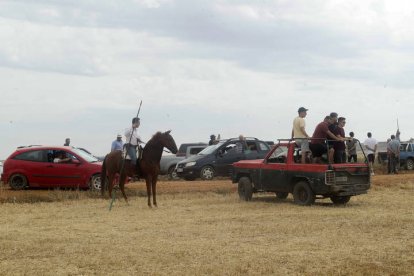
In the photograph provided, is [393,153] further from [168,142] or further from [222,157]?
[168,142]

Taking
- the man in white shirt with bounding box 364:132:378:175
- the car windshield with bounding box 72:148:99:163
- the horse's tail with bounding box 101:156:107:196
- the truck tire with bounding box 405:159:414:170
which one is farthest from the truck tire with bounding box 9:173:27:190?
the truck tire with bounding box 405:159:414:170

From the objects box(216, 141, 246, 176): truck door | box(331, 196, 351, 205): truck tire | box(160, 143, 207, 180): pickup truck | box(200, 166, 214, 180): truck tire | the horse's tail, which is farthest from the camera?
box(160, 143, 207, 180): pickup truck

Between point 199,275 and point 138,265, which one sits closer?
point 199,275

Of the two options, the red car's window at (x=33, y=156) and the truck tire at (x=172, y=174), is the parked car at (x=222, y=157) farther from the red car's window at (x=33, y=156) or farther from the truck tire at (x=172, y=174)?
the red car's window at (x=33, y=156)

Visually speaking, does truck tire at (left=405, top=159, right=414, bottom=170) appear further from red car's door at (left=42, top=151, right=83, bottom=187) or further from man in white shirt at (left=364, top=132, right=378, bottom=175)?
red car's door at (left=42, top=151, right=83, bottom=187)

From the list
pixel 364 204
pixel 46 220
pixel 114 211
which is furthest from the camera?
pixel 364 204

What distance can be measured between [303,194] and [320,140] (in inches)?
57.5

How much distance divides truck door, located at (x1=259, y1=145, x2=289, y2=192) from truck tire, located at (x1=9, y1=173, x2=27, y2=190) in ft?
28.1

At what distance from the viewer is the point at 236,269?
9.23m

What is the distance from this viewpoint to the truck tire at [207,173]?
27922mm

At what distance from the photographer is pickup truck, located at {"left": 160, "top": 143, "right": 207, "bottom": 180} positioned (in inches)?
1233

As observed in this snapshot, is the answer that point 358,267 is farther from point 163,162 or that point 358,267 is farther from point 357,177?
point 163,162

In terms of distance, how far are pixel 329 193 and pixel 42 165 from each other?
10346 millimetres

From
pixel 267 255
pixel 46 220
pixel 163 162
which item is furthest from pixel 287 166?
pixel 163 162
